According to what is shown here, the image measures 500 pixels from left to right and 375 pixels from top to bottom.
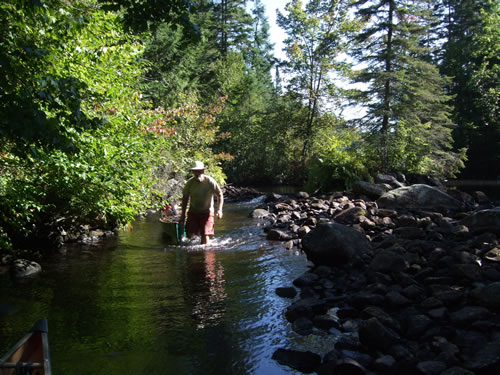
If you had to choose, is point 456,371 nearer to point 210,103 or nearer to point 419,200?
point 419,200

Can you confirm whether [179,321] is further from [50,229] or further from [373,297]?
[50,229]

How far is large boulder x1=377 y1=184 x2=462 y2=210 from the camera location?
13320 mm

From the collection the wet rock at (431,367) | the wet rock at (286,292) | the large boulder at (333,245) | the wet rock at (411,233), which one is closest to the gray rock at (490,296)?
the wet rock at (431,367)

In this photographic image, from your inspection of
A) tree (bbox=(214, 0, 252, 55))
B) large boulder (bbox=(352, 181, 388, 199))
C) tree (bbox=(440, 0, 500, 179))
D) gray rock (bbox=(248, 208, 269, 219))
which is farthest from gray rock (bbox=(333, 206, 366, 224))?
tree (bbox=(214, 0, 252, 55))

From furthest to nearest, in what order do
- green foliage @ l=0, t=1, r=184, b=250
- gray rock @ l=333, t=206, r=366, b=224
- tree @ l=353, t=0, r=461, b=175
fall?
tree @ l=353, t=0, r=461, b=175
gray rock @ l=333, t=206, r=366, b=224
green foliage @ l=0, t=1, r=184, b=250

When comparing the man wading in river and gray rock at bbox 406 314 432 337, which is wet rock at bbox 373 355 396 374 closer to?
gray rock at bbox 406 314 432 337

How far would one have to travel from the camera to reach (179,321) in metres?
5.08

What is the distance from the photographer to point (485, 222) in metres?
8.17

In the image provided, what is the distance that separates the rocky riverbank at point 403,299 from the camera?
3.69 m

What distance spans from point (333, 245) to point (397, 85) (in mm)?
19547

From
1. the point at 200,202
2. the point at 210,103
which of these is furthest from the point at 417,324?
the point at 210,103

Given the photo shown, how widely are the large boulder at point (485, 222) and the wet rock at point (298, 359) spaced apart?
18.7 feet

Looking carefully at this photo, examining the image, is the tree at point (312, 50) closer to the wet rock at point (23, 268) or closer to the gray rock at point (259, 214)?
the gray rock at point (259, 214)

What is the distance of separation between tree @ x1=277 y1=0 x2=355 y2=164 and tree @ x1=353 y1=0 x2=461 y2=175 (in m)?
3.87
